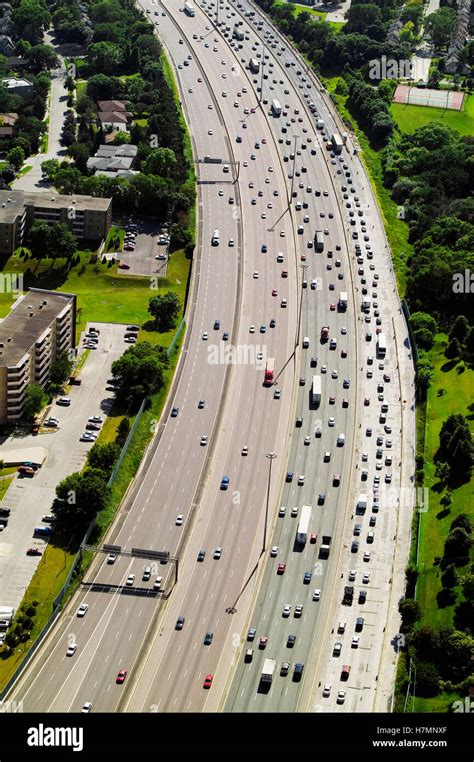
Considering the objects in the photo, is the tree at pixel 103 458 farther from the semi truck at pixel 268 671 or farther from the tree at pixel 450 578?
the tree at pixel 450 578

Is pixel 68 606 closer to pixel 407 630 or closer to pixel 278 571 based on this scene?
pixel 278 571

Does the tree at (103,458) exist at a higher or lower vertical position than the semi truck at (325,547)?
higher

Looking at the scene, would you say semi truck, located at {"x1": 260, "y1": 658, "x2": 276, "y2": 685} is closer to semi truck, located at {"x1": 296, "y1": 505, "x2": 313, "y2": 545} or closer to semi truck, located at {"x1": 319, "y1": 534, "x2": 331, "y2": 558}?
semi truck, located at {"x1": 319, "y1": 534, "x2": 331, "y2": 558}

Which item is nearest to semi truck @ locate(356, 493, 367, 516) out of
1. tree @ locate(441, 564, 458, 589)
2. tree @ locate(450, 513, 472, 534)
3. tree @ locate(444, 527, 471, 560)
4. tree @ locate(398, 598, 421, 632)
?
tree @ locate(450, 513, 472, 534)

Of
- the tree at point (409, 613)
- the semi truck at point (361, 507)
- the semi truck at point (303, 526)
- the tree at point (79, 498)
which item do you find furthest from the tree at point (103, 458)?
the tree at point (409, 613)

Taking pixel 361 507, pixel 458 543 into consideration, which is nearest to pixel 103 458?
pixel 361 507
